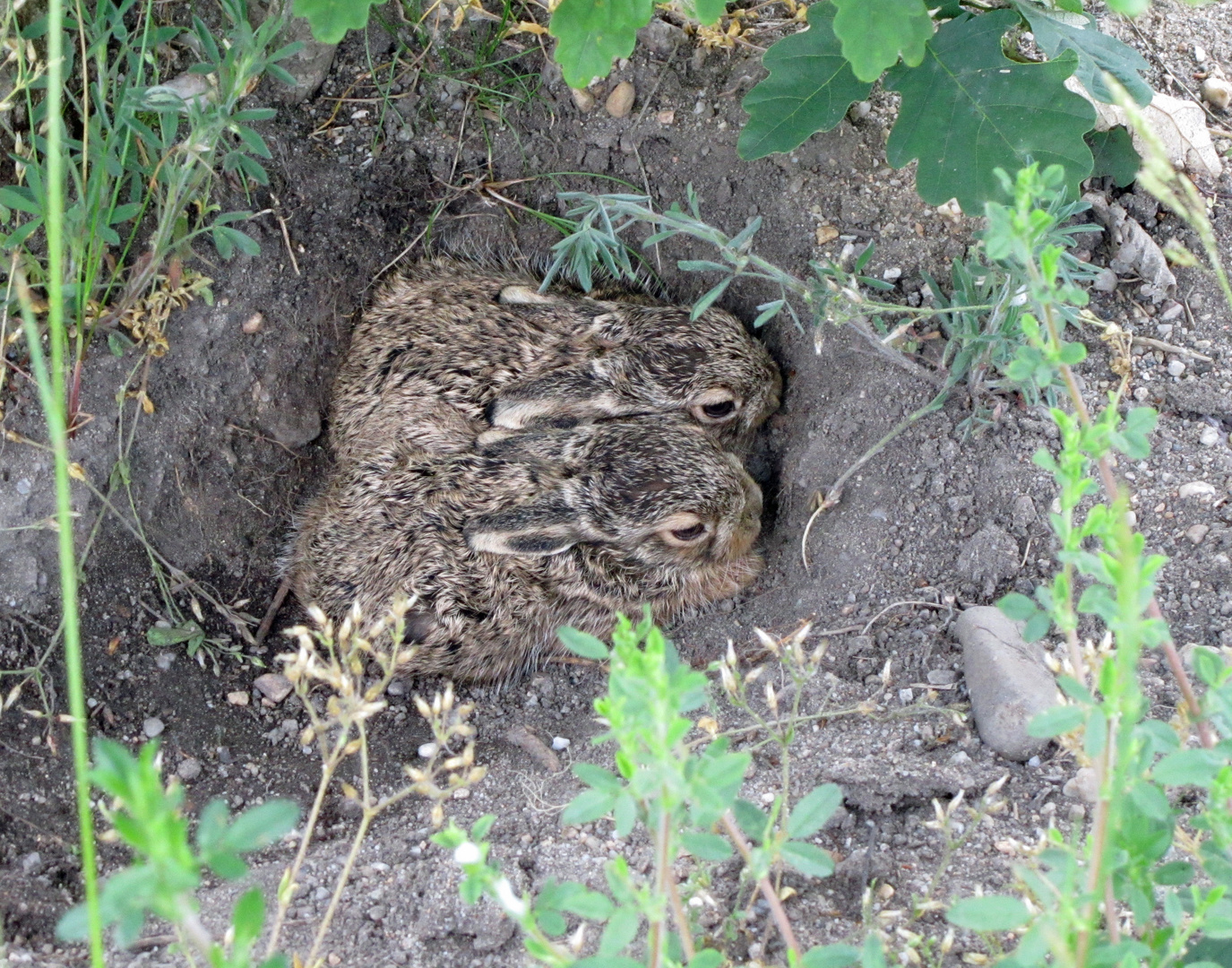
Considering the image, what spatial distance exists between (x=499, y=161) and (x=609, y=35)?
4.79ft

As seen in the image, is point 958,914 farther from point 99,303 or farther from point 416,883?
point 99,303

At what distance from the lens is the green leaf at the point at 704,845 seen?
1.95 meters

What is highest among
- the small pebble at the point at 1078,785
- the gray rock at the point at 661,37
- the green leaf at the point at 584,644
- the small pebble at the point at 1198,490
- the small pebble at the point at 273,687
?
the green leaf at the point at 584,644

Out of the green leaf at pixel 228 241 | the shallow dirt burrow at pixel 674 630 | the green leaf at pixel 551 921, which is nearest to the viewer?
the green leaf at pixel 551 921

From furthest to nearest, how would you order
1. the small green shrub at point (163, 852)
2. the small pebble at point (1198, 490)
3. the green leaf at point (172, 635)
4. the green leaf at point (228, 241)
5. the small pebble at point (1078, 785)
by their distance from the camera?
the green leaf at point (172, 635)
the green leaf at point (228, 241)
the small pebble at point (1198, 490)
the small pebble at point (1078, 785)
the small green shrub at point (163, 852)

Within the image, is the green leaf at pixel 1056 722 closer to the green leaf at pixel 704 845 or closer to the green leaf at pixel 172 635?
the green leaf at pixel 704 845

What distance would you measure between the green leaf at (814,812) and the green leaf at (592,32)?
8.09ft

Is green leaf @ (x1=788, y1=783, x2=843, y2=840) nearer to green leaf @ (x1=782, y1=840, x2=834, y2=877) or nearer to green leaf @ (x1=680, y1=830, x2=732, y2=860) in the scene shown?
green leaf @ (x1=782, y1=840, x2=834, y2=877)

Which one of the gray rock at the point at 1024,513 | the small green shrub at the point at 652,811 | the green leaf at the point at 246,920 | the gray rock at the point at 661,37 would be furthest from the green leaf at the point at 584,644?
the gray rock at the point at 661,37

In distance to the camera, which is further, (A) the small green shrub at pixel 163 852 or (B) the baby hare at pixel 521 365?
(B) the baby hare at pixel 521 365

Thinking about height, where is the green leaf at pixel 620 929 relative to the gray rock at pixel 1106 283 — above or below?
below

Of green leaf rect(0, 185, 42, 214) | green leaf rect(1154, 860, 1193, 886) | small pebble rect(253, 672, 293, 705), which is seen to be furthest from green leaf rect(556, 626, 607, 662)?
small pebble rect(253, 672, 293, 705)

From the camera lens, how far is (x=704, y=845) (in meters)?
1.97

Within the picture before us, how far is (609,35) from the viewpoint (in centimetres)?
358
